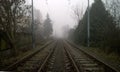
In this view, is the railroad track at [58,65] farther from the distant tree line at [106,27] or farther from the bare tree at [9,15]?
the distant tree line at [106,27]

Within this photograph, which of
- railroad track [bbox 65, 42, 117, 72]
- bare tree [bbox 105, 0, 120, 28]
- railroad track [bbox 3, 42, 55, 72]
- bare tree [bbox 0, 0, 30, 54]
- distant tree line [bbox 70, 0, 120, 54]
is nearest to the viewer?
railroad track [bbox 65, 42, 117, 72]

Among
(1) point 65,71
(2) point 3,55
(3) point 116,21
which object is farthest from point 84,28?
(1) point 65,71

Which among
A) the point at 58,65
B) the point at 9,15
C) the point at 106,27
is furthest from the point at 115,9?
the point at 58,65

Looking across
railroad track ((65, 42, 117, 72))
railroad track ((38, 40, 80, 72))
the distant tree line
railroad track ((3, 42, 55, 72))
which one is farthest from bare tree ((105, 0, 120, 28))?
railroad track ((3, 42, 55, 72))

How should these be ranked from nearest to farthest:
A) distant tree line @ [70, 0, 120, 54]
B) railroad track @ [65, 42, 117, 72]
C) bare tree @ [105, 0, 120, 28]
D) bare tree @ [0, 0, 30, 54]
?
railroad track @ [65, 42, 117, 72] < bare tree @ [0, 0, 30, 54] < distant tree line @ [70, 0, 120, 54] < bare tree @ [105, 0, 120, 28]

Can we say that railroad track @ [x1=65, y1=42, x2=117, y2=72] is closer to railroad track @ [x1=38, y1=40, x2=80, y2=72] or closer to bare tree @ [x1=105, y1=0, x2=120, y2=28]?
railroad track @ [x1=38, y1=40, x2=80, y2=72]

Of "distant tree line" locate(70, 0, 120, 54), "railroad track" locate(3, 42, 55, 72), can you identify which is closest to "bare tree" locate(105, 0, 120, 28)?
"distant tree line" locate(70, 0, 120, 54)

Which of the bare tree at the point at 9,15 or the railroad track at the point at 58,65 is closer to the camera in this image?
the railroad track at the point at 58,65

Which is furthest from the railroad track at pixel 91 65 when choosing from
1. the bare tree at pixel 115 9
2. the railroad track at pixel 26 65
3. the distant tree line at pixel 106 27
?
the bare tree at pixel 115 9

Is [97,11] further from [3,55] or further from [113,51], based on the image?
[3,55]

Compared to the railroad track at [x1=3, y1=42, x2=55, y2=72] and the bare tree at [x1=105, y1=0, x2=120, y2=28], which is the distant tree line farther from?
the railroad track at [x1=3, y1=42, x2=55, y2=72]

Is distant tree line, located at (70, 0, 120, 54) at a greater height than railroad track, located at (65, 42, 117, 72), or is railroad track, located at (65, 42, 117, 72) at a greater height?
distant tree line, located at (70, 0, 120, 54)

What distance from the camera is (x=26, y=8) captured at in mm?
21969

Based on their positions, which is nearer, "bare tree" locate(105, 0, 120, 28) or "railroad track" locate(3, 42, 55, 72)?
"railroad track" locate(3, 42, 55, 72)
